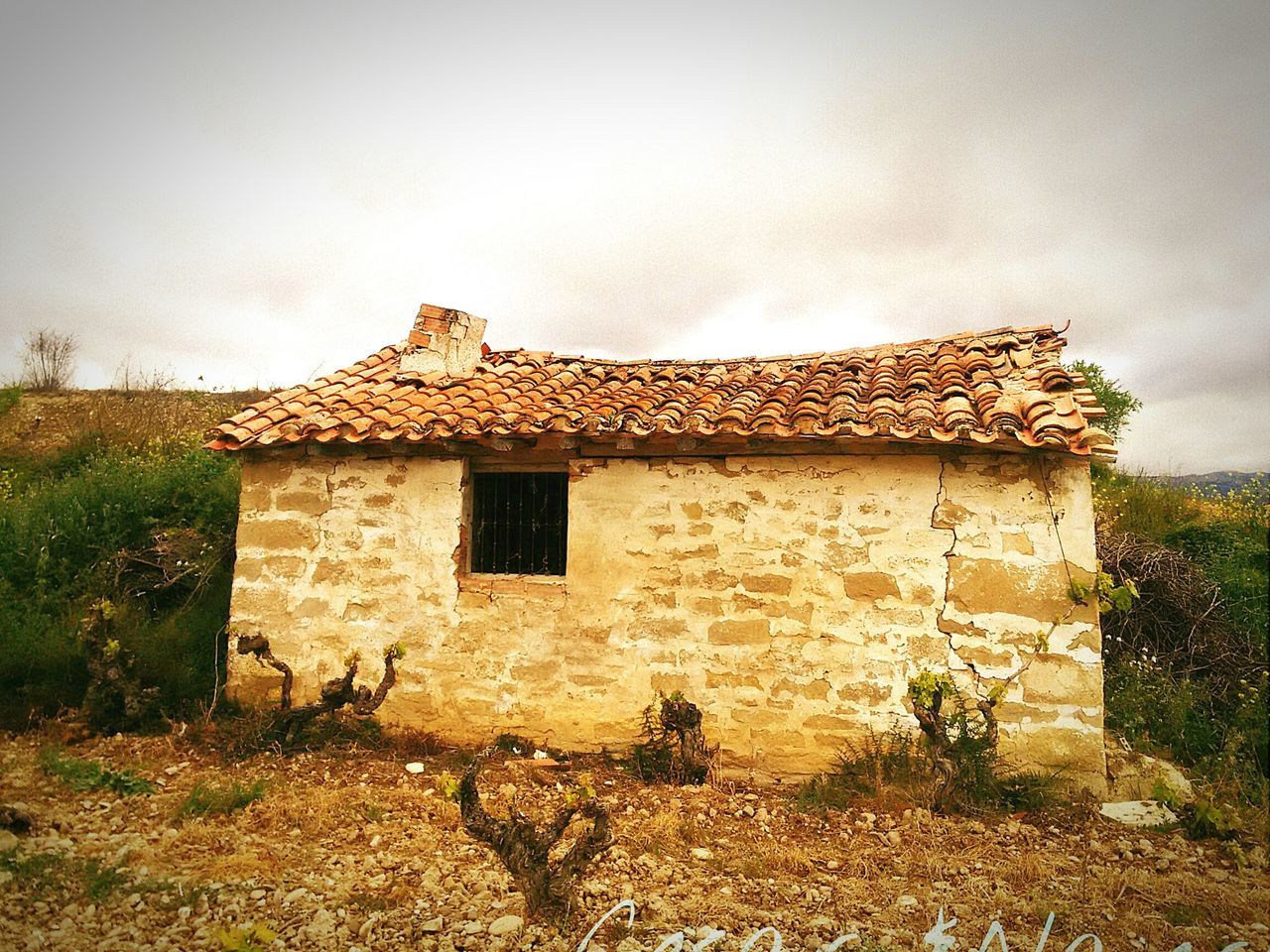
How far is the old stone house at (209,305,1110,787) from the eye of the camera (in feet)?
15.9

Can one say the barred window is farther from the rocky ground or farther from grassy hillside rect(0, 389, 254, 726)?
grassy hillside rect(0, 389, 254, 726)

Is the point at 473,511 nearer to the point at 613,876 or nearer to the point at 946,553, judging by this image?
the point at 613,876

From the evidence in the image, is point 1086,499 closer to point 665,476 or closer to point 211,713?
point 665,476

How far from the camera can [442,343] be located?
7.22 metres

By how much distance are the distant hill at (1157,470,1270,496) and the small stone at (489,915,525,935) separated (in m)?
10.6

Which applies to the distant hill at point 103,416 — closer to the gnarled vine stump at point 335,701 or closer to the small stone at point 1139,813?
the gnarled vine stump at point 335,701

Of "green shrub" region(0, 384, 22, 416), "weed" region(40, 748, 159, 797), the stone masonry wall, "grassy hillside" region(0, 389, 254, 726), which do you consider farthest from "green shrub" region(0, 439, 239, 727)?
"green shrub" region(0, 384, 22, 416)

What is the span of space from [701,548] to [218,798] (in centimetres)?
371

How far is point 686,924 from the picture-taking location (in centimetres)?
328

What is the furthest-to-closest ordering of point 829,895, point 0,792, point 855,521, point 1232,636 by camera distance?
1. point 1232,636
2. point 855,521
3. point 0,792
4. point 829,895

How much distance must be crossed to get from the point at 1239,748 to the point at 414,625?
6.60 meters

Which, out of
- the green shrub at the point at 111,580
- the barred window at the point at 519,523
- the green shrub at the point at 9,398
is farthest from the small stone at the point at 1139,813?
the green shrub at the point at 9,398

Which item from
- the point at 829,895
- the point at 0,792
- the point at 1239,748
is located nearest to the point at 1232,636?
the point at 1239,748

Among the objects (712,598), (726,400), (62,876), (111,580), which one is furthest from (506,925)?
(111,580)
